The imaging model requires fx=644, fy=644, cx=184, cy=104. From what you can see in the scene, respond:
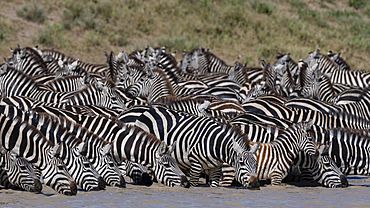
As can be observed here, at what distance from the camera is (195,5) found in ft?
108

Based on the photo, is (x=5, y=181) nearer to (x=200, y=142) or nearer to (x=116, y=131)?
(x=116, y=131)

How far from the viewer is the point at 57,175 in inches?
285

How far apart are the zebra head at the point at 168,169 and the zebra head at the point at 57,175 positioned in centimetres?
127

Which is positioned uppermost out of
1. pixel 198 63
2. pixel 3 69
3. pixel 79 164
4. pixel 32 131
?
pixel 198 63

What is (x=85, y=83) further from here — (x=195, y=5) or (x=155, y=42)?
(x=195, y=5)

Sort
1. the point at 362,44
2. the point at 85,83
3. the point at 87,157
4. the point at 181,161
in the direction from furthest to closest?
1. the point at 362,44
2. the point at 85,83
3. the point at 181,161
4. the point at 87,157

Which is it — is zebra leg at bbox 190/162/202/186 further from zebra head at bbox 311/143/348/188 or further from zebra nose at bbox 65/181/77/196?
zebra nose at bbox 65/181/77/196

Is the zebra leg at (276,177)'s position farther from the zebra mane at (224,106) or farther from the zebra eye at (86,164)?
the zebra eye at (86,164)

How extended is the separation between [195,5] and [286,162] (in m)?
25.0

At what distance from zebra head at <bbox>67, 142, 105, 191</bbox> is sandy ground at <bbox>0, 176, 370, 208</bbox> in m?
0.13

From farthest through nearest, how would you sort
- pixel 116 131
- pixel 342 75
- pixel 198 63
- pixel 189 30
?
pixel 189 30
pixel 198 63
pixel 342 75
pixel 116 131

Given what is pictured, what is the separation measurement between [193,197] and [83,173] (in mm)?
1337

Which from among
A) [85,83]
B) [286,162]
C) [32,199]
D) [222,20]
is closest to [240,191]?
[286,162]

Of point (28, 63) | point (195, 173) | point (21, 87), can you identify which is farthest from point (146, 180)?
point (28, 63)
